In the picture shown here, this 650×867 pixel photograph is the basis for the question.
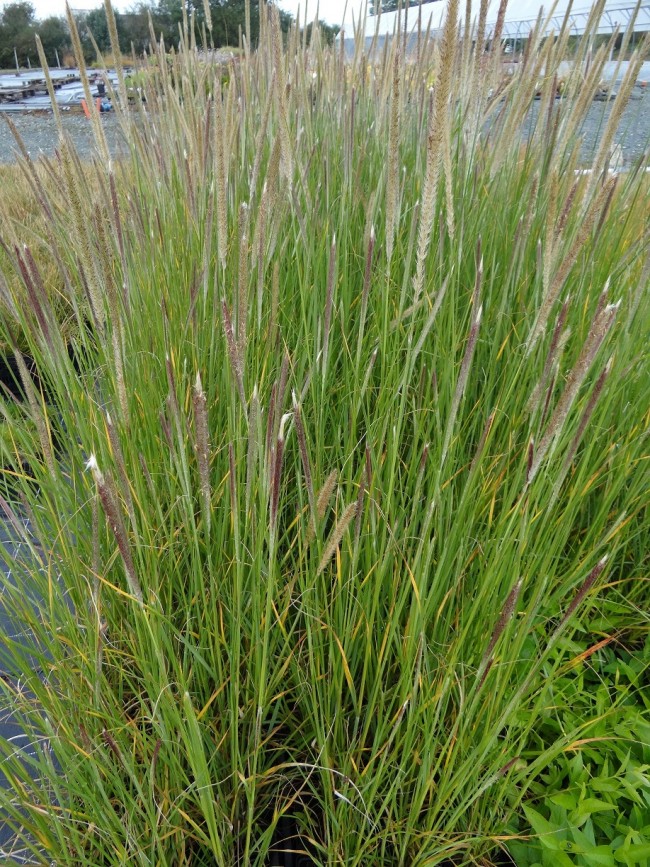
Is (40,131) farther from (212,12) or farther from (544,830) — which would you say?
(544,830)

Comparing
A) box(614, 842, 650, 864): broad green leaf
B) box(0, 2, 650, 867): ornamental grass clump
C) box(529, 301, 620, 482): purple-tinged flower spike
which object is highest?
box(529, 301, 620, 482): purple-tinged flower spike

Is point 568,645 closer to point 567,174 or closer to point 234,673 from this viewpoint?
point 234,673

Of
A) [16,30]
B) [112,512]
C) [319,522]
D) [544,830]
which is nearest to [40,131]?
[16,30]

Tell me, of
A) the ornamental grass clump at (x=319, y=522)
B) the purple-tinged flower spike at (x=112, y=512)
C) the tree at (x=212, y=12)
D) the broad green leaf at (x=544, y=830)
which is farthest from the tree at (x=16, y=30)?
the broad green leaf at (x=544, y=830)

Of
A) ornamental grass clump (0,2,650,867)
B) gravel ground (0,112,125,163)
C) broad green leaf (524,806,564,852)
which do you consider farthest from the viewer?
gravel ground (0,112,125,163)

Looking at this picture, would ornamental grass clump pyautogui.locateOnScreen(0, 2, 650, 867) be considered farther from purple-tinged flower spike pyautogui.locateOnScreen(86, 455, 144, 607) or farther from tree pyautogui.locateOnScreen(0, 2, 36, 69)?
tree pyautogui.locateOnScreen(0, 2, 36, 69)

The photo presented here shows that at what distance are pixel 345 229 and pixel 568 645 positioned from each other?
1.01 metres

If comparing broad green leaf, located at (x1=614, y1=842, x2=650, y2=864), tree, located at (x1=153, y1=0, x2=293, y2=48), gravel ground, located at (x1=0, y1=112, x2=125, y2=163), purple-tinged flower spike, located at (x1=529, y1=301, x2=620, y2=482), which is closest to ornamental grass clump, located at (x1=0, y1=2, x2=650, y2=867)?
purple-tinged flower spike, located at (x1=529, y1=301, x2=620, y2=482)

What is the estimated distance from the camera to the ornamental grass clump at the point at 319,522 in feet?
2.58

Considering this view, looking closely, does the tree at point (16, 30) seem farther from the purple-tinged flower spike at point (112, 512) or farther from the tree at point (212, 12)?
the purple-tinged flower spike at point (112, 512)

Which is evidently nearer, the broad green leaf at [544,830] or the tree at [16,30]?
the broad green leaf at [544,830]

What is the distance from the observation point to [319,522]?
2.75 ft

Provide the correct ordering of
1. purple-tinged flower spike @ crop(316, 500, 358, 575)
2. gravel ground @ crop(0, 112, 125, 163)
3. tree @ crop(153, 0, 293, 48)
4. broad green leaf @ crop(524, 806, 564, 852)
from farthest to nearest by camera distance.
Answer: gravel ground @ crop(0, 112, 125, 163)
tree @ crop(153, 0, 293, 48)
broad green leaf @ crop(524, 806, 564, 852)
purple-tinged flower spike @ crop(316, 500, 358, 575)

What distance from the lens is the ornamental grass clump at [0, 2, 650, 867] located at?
786 mm
